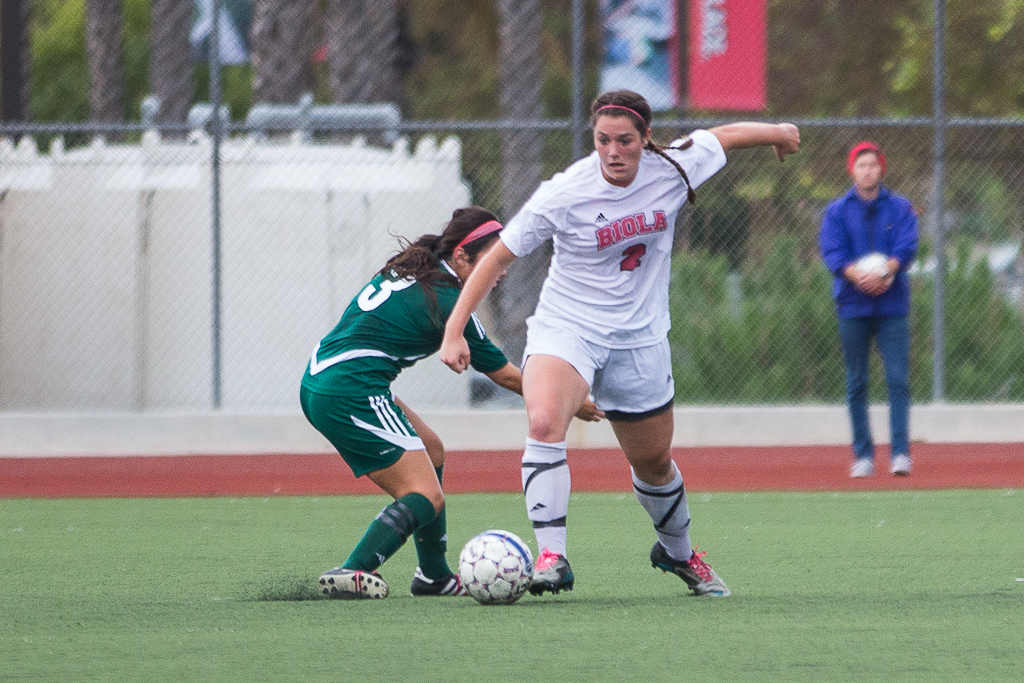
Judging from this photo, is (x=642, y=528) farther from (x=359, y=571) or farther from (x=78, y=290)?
(x=78, y=290)

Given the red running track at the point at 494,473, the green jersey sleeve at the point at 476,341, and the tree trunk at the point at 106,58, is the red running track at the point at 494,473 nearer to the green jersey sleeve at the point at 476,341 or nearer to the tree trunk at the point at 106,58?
the green jersey sleeve at the point at 476,341

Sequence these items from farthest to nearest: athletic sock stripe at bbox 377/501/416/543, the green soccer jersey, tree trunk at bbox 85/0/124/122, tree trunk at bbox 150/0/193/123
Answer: tree trunk at bbox 150/0/193/123
tree trunk at bbox 85/0/124/122
the green soccer jersey
athletic sock stripe at bbox 377/501/416/543

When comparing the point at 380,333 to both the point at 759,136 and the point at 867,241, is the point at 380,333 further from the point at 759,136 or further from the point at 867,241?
the point at 867,241

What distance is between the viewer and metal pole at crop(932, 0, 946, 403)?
11.4 m

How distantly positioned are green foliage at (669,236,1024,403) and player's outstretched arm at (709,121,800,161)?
6.53 m

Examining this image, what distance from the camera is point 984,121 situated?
1133cm

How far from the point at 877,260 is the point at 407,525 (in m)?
5.06

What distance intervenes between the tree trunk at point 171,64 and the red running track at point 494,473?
10.6 meters

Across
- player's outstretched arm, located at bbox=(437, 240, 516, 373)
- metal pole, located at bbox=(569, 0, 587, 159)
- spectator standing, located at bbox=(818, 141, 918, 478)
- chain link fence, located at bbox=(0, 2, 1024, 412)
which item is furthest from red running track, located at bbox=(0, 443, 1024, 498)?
player's outstretched arm, located at bbox=(437, 240, 516, 373)

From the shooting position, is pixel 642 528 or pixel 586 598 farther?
pixel 642 528

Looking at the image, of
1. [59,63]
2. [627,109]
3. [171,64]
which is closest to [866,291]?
[627,109]

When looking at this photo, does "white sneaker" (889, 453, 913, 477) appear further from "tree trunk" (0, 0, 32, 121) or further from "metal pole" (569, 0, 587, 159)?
"tree trunk" (0, 0, 32, 121)

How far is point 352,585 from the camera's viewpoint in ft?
18.1

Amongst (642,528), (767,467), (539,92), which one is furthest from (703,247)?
(642,528)
